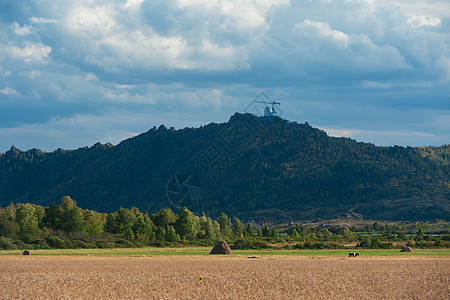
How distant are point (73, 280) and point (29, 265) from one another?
18477mm

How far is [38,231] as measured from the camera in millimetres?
118062

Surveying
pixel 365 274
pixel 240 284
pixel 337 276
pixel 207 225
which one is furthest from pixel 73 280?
pixel 207 225

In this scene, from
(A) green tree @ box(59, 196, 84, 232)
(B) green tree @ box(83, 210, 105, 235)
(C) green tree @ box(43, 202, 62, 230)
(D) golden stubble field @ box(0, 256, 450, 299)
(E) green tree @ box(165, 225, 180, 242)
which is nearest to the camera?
(D) golden stubble field @ box(0, 256, 450, 299)

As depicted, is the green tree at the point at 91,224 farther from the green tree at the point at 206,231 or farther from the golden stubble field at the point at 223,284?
the golden stubble field at the point at 223,284

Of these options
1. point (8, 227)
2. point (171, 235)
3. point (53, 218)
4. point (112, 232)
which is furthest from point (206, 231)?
point (8, 227)

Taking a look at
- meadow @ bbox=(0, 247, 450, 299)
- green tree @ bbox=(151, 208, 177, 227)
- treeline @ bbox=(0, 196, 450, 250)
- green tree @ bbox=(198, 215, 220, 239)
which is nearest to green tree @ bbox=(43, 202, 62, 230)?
treeline @ bbox=(0, 196, 450, 250)

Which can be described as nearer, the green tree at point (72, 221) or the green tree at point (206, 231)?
the green tree at point (72, 221)

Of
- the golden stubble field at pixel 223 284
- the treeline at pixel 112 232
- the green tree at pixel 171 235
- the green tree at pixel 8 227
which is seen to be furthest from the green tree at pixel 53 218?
the golden stubble field at pixel 223 284

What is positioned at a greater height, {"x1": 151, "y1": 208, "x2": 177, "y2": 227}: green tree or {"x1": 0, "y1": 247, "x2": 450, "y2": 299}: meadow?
{"x1": 151, "y1": 208, "x2": 177, "y2": 227}: green tree

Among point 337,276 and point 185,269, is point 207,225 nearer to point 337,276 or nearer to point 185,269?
point 185,269

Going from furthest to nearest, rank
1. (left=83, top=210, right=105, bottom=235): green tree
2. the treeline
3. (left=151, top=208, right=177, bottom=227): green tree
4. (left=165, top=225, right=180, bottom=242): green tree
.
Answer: (left=151, top=208, right=177, bottom=227): green tree, (left=83, top=210, right=105, bottom=235): green tree, (left=165, top=225, right=180, bottom=242): green tree, the treeline

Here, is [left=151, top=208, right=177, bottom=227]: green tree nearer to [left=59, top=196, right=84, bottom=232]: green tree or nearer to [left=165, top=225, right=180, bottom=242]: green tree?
→ [left=165, top=225, right=180, bottom=242]: green tree

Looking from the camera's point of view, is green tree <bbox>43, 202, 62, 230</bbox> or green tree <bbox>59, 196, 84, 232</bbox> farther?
green tree <bbox>43, 202, 62, 230</bbox>

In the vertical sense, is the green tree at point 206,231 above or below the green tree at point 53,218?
below
